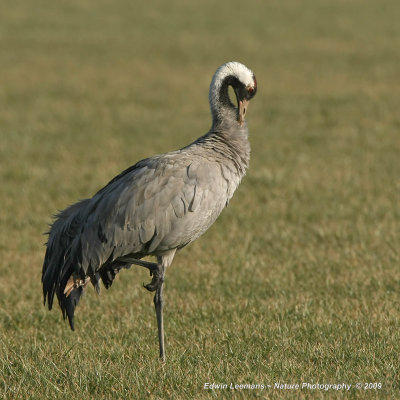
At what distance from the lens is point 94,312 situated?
7.59m

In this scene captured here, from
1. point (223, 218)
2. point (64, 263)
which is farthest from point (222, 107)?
point (223, 218)

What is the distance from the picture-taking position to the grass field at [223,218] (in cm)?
583

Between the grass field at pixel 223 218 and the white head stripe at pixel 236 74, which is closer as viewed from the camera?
the grass field at pixel 223 218

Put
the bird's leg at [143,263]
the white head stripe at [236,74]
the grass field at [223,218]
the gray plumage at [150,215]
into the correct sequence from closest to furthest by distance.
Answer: the grass field at [223,218]
the gray plumage at [150,215]
the bird's leg at [143,263]
the white head stripe at [236,74]

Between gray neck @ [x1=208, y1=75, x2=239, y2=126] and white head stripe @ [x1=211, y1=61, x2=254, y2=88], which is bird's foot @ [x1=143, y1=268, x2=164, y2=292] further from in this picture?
white head stripe @ [x1=211, y1=61, x2=254, y2=88]

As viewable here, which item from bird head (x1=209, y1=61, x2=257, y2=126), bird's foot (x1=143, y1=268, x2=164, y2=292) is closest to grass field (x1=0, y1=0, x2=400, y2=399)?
bird's foot (x1=143, y1=268, x2=164, y2=292)

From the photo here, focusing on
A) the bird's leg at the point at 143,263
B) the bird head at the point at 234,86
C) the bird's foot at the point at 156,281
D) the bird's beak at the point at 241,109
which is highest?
the bird head at the point at 234,86

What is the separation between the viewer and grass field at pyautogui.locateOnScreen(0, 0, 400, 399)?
5.83m

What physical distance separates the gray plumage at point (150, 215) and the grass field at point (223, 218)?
0.64m

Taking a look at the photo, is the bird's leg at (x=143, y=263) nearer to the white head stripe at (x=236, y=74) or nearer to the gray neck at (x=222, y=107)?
the gray neck at (x=222, y=107)

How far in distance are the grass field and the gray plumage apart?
25.2 inches

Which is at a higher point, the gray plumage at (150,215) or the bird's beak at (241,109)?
the bird's beak at (241,109)

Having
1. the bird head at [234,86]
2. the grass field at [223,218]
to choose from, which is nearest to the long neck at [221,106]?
the bird head at [234,86]

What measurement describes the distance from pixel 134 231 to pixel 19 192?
6.62m
